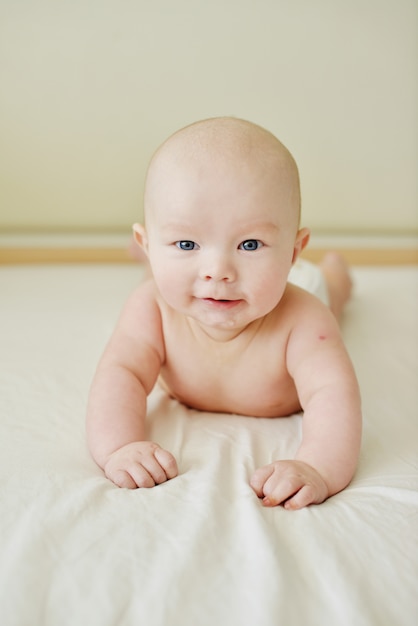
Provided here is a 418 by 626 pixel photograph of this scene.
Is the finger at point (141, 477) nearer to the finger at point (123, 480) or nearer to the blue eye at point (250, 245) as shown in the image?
the finger at point (123, 480)

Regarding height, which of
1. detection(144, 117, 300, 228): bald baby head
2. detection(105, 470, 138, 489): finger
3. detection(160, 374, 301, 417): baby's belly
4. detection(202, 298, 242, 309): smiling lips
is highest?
detection(144, 117, 300, 228): bald baby head

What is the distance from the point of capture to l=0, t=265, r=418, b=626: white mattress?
63 centimetres

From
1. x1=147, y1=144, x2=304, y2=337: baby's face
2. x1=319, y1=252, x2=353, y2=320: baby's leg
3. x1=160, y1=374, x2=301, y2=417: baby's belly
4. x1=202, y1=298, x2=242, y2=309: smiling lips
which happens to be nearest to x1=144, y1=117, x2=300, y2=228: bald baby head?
x1=147, y1=144, x2=304, y2=337: baby's face

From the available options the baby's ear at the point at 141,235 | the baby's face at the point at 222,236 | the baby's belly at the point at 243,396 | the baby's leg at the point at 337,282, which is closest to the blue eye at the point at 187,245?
the baby's face at the point at 222,236

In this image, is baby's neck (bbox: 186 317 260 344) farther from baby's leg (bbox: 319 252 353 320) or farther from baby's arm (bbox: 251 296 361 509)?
baby's leg (bbox: 319 252 353 320)

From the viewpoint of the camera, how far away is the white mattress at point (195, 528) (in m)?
0.63

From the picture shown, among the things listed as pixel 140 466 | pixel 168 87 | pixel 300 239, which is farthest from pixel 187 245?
pixel 168 87

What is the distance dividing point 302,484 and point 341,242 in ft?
4.73

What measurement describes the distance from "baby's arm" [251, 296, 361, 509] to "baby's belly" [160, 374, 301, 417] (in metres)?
0.04

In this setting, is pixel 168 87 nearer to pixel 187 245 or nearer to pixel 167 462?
pixel 187 245

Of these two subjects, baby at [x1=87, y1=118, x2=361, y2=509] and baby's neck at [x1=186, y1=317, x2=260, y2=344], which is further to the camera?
baby's neck at [x1=186, y1=317, x2=260, y2=344]

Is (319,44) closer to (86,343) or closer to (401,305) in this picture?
(401,305)

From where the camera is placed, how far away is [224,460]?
0.91 m

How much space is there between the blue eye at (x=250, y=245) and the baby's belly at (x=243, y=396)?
228 mm
